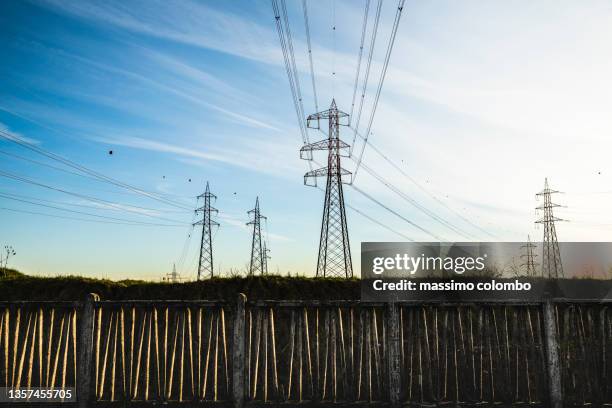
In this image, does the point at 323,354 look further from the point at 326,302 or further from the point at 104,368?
the point at 104,368

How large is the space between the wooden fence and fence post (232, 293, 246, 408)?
0.02 m

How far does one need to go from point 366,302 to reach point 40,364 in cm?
579

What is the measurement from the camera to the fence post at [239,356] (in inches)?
303

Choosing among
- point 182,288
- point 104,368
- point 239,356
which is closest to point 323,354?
point 239,356

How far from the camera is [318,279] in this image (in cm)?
1139

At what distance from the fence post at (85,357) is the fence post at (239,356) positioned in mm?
2429

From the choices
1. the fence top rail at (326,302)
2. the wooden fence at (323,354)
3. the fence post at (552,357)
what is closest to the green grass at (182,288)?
the wooden fence at (323,354)

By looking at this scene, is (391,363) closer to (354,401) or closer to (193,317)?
(354,401)

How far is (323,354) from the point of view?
8.01m

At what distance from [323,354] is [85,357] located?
4.02m

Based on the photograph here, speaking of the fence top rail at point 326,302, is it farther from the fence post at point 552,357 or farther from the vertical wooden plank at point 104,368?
the vertical wooden plank at point 104,368

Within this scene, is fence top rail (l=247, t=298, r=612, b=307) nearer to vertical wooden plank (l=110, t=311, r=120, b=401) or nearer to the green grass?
vertical wooden plank (l=110, t=311, r=120, b=401)

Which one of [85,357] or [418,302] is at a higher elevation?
[418,302]

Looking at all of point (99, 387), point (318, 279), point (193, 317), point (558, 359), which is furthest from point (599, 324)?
point (99, 387)
